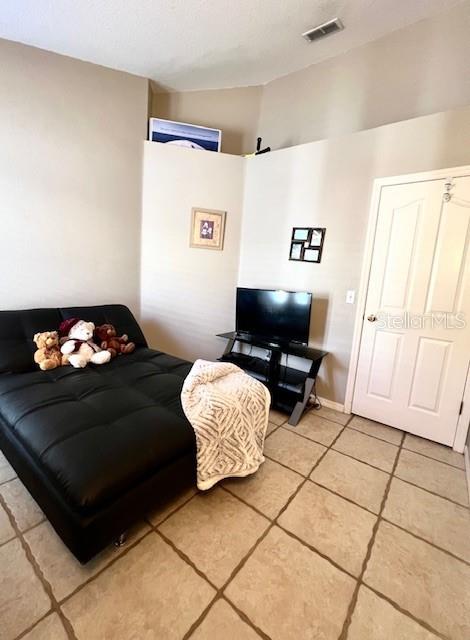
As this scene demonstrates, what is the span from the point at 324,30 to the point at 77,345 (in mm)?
3157

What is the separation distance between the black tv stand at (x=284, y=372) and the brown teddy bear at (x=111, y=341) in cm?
102

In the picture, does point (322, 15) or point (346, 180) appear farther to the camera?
point (346, 180)

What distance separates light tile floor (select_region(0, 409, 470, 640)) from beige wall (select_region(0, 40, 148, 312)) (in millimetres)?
1585

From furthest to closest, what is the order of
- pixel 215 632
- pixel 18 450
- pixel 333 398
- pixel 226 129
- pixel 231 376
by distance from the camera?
pixel 226 129
pixel 333 398
pixel 231 376
pixel 18 450
pixel 215 632

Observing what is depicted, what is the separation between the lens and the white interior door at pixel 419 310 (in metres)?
2.12

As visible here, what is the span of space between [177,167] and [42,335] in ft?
6.66

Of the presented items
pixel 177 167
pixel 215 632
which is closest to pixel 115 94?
pixel 177 167

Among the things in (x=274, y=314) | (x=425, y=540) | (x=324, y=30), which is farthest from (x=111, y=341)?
(x=324, y=30)

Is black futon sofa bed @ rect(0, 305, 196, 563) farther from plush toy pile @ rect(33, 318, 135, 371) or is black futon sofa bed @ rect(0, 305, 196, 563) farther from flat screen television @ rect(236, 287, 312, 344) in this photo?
flat screen television @ rect(236, 287, 312, 344)

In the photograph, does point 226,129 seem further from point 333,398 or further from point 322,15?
point 333,398

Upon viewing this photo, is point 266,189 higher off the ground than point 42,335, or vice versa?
point 266,189

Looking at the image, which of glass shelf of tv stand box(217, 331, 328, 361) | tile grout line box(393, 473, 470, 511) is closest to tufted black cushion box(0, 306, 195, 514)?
glass shelf of tv stand box(217, 331, 328, 361)

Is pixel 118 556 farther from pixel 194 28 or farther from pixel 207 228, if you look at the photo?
pixel 194 28

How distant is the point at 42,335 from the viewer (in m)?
2.16
